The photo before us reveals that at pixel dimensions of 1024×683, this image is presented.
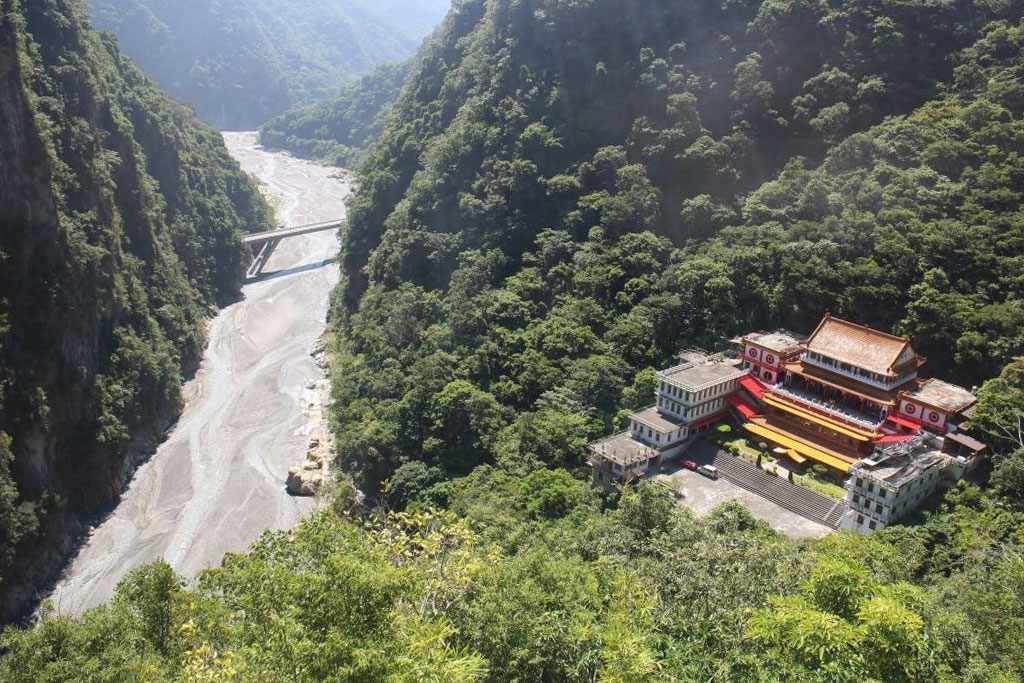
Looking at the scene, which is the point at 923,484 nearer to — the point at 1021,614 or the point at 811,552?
the point at 811,552

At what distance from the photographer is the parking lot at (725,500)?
3531cm

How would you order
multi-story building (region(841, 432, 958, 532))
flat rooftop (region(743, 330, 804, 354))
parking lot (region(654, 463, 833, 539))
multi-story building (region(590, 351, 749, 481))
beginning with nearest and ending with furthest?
1. multi-story building (region(841, 432, 958, 532))
2. parking lot (region(654, 463, 833, 539))
3. multi-story building (region(590, 351, 749, 481))
4. flat rooftop (region(743, 330, 804, 354))

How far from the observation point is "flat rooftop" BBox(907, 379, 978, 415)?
3684 cm

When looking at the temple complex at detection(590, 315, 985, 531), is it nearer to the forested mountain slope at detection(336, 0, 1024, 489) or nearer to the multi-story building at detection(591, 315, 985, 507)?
the multi-story building at detection(591, 315, 985, 507)

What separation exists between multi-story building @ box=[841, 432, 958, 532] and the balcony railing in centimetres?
311

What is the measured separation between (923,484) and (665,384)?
1290 cm

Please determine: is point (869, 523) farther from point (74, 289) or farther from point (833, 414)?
point (74, 289)

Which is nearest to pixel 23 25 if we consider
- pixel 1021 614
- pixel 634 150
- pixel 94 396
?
pixel 94 396

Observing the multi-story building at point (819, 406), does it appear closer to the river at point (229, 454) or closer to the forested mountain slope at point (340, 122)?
the river at point (229, 454)

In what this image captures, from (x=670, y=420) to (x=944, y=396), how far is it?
42.2 feet

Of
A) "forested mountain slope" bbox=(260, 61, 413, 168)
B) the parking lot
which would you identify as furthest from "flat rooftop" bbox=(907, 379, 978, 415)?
"forested mountain slope" bbox=(260, 61, 413, 168)

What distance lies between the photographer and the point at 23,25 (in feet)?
197

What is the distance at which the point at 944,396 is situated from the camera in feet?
124

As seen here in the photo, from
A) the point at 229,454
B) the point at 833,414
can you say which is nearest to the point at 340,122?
the point at 229,454
